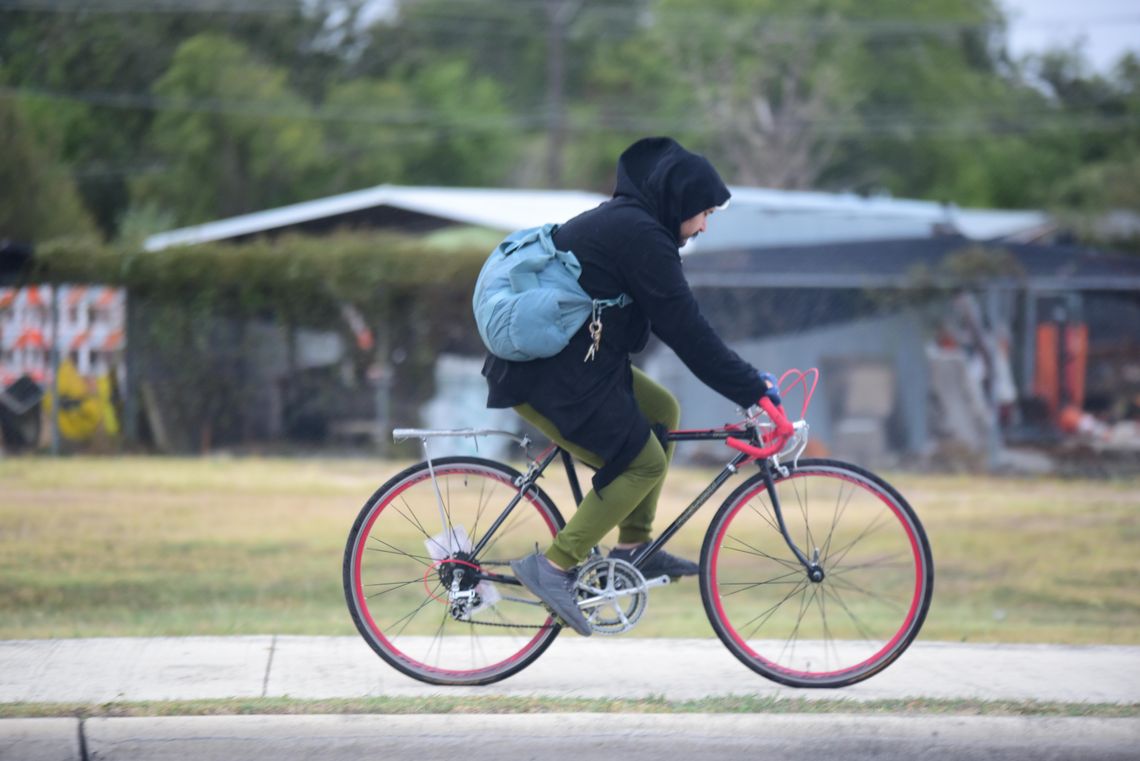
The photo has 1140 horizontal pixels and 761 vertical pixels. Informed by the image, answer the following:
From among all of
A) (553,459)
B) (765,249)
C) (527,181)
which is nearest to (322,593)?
(553,459)

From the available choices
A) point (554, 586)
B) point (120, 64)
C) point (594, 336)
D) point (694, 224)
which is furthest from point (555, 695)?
point (120, 64)

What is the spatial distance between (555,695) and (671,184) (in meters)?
1.76

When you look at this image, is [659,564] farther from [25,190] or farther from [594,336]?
[25,190]

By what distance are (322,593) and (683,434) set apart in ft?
11.9

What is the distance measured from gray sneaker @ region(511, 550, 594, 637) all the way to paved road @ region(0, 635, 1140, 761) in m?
0.28

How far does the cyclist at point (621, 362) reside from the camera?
4.62m

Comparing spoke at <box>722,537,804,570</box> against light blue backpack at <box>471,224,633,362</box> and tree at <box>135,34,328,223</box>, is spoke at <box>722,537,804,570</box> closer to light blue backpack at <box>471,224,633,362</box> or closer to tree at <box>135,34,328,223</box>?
light blue backpack at <box>471,224,633,362</box>

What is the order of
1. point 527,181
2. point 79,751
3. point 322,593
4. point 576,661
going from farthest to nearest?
point 527,181, point 322,593, point 576,661, point 79,751

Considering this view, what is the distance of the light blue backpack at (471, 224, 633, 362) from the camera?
4.51 m

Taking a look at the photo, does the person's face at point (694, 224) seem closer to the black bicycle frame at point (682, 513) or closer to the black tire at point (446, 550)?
the black bicycle frame at point (682, 513)

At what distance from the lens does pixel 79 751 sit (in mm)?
4156

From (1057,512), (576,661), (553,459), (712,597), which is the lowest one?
(1057,512)

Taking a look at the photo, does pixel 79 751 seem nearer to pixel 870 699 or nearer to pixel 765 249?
pixel 870 699

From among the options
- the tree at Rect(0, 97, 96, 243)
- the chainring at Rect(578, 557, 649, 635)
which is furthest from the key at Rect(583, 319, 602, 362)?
the tree at Rect(0, 97, 96, 243)
